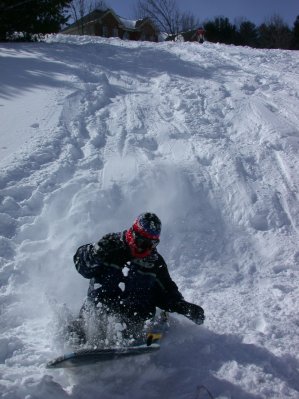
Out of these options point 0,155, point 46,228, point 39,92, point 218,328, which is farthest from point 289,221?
point 39,92

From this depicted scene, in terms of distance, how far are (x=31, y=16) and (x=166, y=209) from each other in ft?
34.0

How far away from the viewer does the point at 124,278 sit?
354 cm

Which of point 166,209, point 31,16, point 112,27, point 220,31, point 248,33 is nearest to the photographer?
point 166,209

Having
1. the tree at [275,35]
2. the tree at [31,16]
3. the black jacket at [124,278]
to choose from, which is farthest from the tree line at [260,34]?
the black jacket at [124,278]

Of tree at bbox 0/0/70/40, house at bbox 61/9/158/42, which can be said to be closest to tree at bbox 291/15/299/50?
house at bbox 61/9/158/42

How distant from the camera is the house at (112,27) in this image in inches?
1340

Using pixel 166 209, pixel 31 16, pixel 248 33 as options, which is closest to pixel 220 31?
pixel 248 33

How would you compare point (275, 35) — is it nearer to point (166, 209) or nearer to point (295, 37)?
point (295, 37)

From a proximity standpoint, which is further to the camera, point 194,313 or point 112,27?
point 112,27

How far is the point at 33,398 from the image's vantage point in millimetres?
2688

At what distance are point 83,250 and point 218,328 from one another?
→ 1385 millimetres

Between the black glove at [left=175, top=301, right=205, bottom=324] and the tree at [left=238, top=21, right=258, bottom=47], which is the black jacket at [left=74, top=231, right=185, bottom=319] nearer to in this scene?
the black glove at [left=175, top=301, right=205, bottom=324]

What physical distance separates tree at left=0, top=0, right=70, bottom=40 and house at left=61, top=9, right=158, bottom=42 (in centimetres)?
2107

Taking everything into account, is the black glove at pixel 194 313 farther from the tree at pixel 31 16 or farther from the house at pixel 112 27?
the house at pixel 112 27
